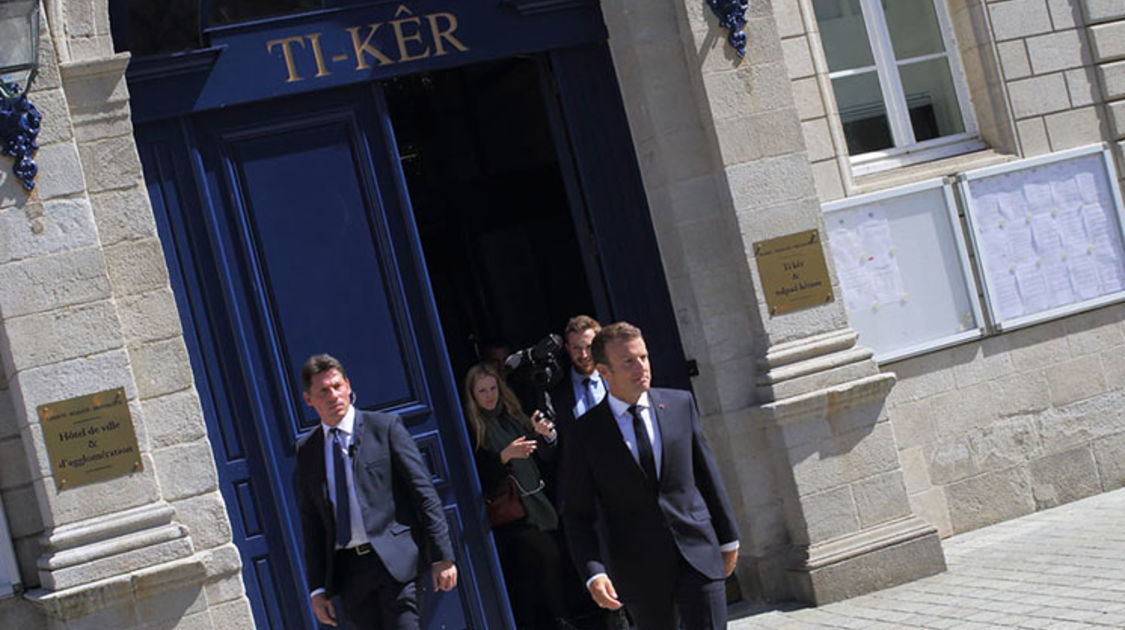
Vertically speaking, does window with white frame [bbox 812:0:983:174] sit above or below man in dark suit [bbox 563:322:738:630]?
above

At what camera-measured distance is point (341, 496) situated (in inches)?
233

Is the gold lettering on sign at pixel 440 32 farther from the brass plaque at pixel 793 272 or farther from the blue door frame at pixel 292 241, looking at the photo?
the brass plaque at pixel 793 272

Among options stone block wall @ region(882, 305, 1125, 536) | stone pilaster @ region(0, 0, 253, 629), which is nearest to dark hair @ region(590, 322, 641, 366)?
stone pilaster @ region(0, 0, 253, 629)

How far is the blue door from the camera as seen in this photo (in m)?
7.82

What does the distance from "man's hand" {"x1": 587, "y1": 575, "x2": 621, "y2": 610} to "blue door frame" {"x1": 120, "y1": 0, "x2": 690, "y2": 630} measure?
10.1ft

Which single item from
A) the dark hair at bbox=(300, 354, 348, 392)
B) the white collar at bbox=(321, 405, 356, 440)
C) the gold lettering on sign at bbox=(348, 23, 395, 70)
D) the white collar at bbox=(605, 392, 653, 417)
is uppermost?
the gold lettering on sign at bbox=(348, 23, 395, 70)

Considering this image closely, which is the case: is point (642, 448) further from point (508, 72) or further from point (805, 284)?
point (508, 72)

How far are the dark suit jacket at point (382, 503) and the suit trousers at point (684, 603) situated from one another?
1005mm

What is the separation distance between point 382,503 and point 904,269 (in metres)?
4.62

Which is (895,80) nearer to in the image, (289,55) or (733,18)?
(733,18)

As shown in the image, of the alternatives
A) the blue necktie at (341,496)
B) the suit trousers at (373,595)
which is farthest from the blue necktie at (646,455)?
the blue necktie at (341,496)

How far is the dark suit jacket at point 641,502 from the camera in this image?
207 inches

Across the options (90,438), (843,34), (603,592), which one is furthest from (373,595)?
(843,34)

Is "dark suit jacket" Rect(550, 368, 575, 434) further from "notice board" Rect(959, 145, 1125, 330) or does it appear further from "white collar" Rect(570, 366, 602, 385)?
"notice board" Rect(959, 145, 1125, 330)
